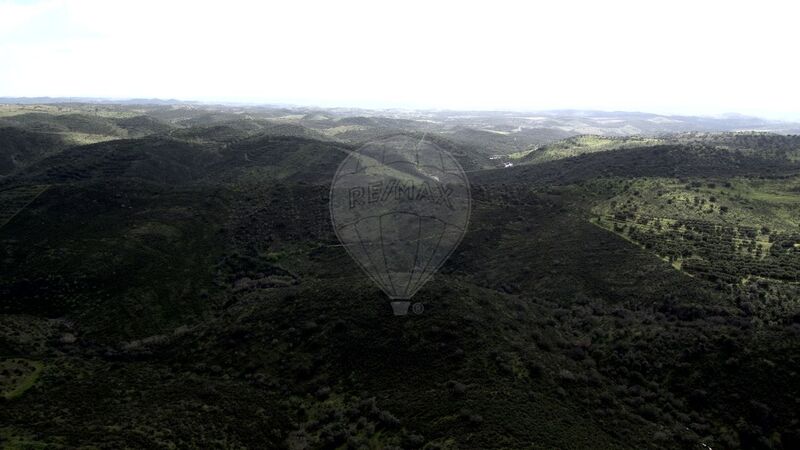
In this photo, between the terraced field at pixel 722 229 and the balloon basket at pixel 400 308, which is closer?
the balloon basket at pixel 400 308

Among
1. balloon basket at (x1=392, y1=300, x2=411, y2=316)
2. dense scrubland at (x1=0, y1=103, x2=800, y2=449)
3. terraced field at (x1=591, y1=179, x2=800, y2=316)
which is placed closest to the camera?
dense scrubland at (x1=0, y1=103, x2=800, y2=449)

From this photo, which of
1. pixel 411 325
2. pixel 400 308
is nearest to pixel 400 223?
pixel 400 308

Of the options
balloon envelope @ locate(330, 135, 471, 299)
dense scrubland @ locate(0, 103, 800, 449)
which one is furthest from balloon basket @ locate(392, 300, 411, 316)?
balloon envelope @ locate(330, 135, 471, 299)

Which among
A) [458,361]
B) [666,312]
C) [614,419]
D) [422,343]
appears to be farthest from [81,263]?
[666,312]

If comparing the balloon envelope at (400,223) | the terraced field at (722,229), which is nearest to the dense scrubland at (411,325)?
the terraced field at (722,229)

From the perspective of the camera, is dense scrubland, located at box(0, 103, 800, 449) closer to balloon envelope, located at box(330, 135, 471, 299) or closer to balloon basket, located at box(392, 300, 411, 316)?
balloon basket, located at box(392, 300, 411, 316)

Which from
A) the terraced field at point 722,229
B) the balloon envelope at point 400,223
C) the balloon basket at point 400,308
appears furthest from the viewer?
the terraced field at point 722,229

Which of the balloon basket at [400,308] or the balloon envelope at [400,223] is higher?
the balloon envelope at [400,223]

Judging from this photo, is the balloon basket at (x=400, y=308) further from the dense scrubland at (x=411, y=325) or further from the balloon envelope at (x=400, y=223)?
the balloon envelope at (x=400, y=223)

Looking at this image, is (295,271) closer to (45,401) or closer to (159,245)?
(159,245)
